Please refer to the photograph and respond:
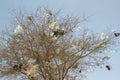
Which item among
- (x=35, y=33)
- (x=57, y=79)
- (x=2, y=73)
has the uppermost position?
(x=35, y=33)

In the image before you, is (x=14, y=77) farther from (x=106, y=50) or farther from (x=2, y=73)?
(x=106, y=50)

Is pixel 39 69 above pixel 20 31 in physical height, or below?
below

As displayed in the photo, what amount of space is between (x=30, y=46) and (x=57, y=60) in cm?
168

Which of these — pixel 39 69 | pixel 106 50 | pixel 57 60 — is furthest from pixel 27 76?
pixel 106 50

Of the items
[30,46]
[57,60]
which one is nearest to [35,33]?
[30,46]

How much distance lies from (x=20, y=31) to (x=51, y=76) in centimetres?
301

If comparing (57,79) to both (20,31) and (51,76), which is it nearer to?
(51,76)

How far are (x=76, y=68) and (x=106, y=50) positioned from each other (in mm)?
2053

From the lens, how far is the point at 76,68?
17.8m

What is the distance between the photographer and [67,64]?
16.8 m

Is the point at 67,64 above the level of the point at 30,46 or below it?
below

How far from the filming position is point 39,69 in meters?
16.9

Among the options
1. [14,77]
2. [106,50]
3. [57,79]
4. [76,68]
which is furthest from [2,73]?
[106,50]

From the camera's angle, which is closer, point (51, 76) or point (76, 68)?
point (51, 76)
